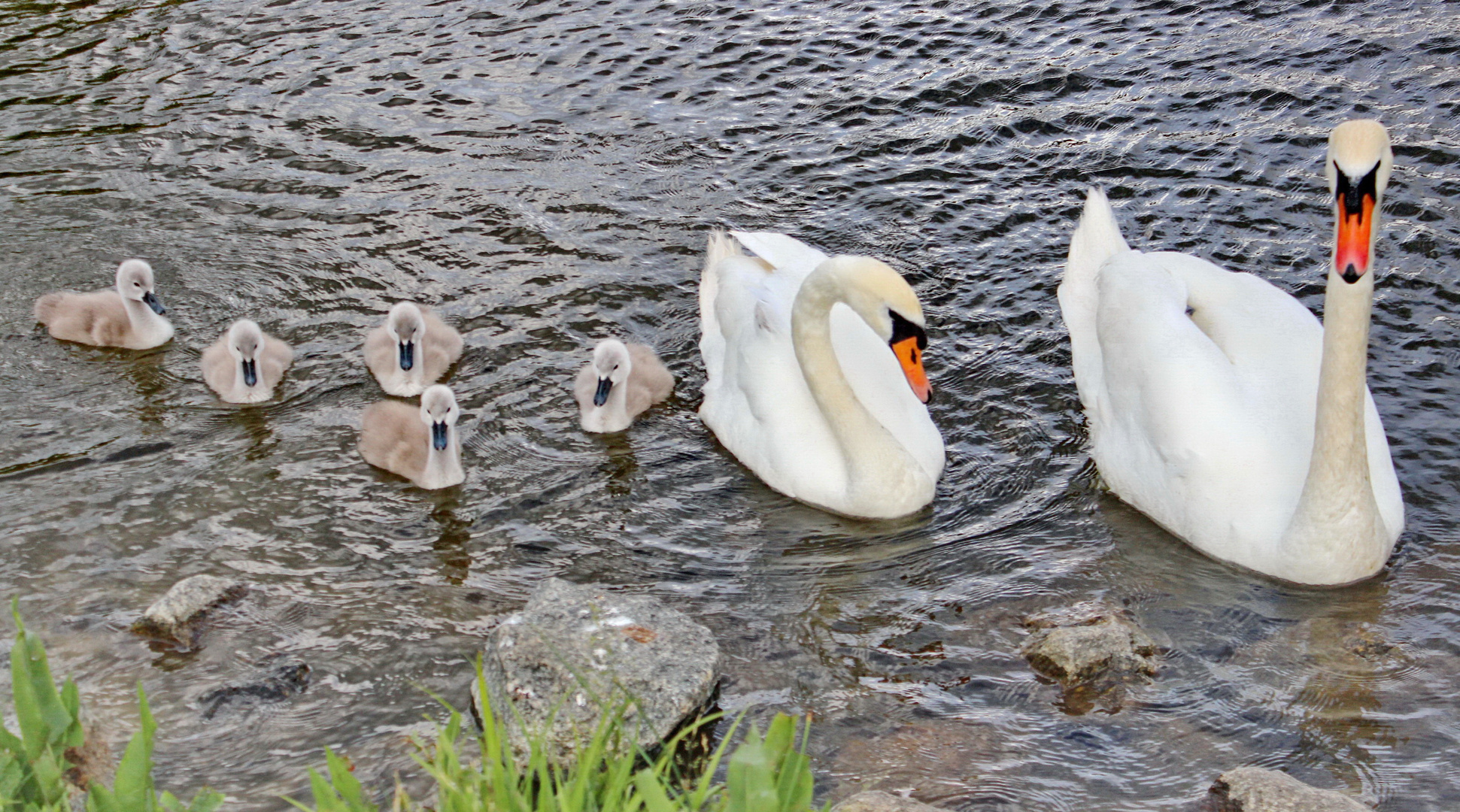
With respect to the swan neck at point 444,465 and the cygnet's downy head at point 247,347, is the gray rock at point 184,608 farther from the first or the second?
the cygnet's downy head at point 247,347

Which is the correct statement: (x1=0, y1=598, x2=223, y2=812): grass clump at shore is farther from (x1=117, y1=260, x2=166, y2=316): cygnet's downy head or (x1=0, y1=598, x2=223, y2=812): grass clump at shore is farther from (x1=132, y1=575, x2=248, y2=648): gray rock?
(x1=117, y1=260, x2=166, y2=316): cygnet's downy head

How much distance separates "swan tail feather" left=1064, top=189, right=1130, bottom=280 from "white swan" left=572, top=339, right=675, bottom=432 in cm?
196

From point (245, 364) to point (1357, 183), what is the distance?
Answer: 4.51 meters

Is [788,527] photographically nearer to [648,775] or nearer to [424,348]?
[424,348]

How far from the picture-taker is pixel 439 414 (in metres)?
5.67

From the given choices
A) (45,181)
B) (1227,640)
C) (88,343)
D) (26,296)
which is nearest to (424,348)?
(88,343)

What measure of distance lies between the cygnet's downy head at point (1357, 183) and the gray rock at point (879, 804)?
2.15 metres

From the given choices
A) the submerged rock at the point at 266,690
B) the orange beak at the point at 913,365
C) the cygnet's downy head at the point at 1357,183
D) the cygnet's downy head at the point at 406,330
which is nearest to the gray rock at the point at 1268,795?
the cygnet's downy head at the point at 1357,183

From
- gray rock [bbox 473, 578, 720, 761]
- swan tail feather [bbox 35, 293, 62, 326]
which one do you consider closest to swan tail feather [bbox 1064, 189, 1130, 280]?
gray rock [bbox 473, 578, 720, 761]

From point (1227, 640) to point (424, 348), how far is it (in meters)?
3.71

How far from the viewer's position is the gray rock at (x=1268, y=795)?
144 inches

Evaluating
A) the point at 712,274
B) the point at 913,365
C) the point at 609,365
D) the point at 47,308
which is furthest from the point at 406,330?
the point at 913,365

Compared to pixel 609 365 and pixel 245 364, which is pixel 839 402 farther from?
pixel 245 364

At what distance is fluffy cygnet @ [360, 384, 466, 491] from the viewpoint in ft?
18.7
